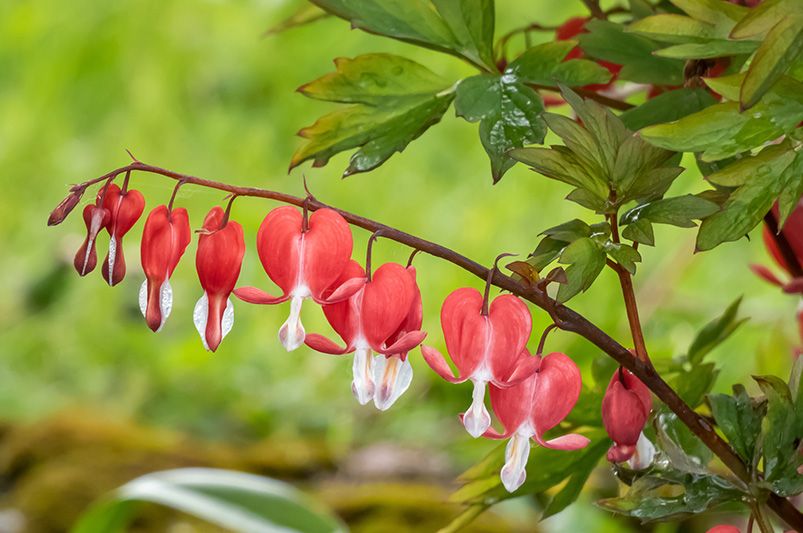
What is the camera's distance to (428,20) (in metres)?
0.68

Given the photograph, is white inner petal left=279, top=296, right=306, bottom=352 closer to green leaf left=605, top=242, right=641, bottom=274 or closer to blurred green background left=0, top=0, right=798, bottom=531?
green leaf left=605, top=242, right=641, bottom=274

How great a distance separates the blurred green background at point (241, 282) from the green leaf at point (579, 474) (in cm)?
31

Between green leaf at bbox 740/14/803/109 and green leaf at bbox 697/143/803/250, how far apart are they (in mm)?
74

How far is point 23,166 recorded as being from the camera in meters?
3.19

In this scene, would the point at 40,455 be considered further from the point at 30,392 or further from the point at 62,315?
the point at 62,315

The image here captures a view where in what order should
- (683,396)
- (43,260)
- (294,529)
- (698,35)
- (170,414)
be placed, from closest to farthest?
1. (698,35)
2. (683,396)
3. (294,529)
4. (170,414)
5. (43,260)

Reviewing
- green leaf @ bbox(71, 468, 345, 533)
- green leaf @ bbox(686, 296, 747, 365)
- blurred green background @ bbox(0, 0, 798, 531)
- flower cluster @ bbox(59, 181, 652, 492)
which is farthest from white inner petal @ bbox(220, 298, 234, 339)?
green leaf @ bbox(71, 468, 345, 533)

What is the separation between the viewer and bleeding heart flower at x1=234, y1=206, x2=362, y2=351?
1.90 feet

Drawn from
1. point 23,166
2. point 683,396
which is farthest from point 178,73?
point 683,396

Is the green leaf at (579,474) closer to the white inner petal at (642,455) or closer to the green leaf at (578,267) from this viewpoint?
the white inner petal at (642,455)

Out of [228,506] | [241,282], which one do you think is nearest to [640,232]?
[228,506]

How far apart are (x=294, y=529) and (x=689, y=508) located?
734 mm

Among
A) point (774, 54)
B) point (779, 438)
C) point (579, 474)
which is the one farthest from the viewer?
point (579, 474)

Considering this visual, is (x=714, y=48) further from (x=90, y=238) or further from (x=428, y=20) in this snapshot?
(x=90, y=238)
